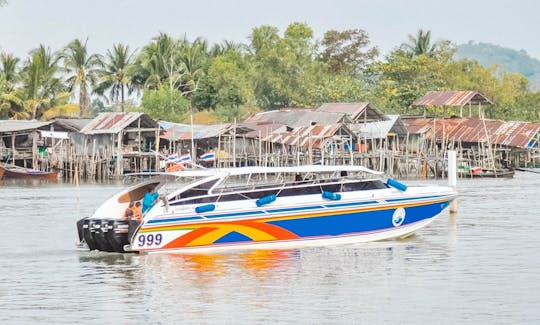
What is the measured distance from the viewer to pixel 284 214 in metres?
22.6

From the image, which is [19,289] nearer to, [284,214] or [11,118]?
[284,214]

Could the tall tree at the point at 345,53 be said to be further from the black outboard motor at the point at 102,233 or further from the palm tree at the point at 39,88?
the black outboard motor at the point at 102,233

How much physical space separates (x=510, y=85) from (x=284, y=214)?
7543 cm

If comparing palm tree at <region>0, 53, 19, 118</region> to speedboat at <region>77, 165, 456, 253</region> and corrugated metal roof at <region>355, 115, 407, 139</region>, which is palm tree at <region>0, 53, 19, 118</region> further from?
speedboat at <region>77, 165, 456, 253</region>

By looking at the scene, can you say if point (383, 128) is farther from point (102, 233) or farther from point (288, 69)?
point (102, 233)

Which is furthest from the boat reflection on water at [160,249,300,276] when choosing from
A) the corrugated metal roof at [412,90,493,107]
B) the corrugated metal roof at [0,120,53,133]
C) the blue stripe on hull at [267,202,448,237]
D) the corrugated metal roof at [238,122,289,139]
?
the corrugated metal roof at [412,90,493,107]

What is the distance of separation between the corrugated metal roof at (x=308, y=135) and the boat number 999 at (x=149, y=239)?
124ft

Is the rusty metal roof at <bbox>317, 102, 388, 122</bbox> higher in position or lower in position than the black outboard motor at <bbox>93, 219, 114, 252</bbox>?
higher

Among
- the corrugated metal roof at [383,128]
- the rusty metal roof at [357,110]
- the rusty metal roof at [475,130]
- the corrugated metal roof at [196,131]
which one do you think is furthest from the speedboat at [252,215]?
the rusty metal roof at [475,130]

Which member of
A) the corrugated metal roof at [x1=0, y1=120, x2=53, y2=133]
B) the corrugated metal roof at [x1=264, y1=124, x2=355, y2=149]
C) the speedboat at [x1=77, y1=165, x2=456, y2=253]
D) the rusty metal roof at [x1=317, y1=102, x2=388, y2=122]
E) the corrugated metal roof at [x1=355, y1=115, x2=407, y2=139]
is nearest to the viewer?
the speedboat at [x1=77, y1=165, x2=456, y2=253]

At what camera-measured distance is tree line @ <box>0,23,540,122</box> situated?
72.2m

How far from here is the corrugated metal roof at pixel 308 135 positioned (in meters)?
60.9

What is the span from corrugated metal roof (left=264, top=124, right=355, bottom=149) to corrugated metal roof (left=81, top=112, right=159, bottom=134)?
693 cm

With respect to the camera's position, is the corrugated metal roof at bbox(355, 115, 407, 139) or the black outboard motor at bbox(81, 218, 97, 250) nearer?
the black outboard motor at bbox(81, 218, 97, 250)
